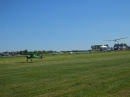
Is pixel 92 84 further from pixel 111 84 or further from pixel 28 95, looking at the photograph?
pixel 28 95

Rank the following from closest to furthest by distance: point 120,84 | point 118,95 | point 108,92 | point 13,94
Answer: point 118,95 → point 108,92 → point 13,94 → point 120,84

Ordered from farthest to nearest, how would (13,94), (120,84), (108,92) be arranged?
(120,84)
(13,94)
(108,92)

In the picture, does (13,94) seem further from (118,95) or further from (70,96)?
(118,95)

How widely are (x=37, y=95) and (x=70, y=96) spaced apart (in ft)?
4.93

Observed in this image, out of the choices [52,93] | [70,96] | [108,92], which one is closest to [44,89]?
[52,93]

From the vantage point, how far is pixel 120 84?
11.1m

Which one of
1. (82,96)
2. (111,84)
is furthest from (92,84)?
(82,96)

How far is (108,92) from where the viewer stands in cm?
951

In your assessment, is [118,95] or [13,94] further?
[13,94]

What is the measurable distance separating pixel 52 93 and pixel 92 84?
2.44m

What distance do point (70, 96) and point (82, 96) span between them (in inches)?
19.0

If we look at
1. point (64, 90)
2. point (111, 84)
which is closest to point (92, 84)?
point (111, 84)

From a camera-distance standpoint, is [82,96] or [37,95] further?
[37,95]

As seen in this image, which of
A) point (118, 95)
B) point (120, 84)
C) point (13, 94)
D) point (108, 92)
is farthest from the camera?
point (120, 84)
